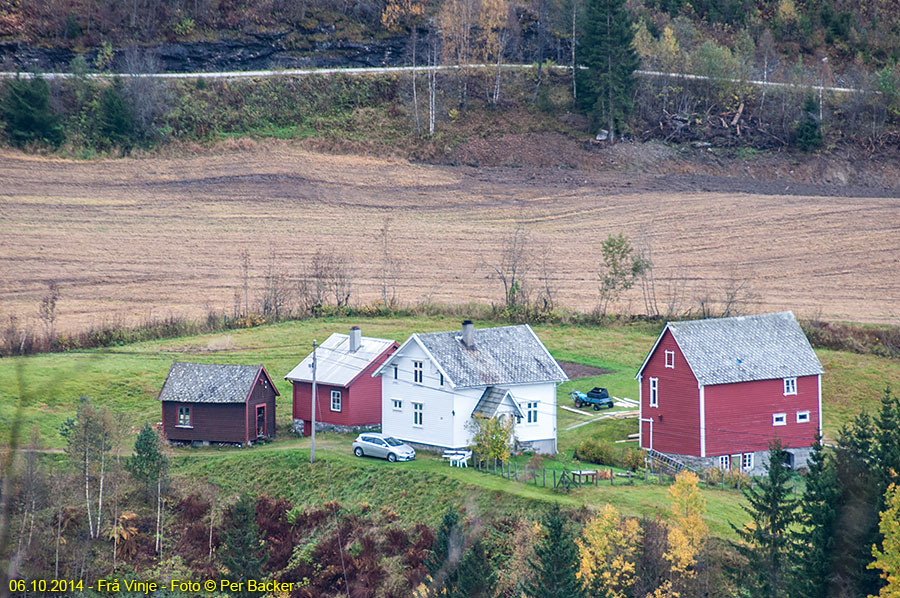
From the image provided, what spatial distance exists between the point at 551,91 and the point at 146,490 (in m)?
64.7

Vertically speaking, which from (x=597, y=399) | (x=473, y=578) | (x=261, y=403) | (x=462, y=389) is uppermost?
(x=462, y=389)

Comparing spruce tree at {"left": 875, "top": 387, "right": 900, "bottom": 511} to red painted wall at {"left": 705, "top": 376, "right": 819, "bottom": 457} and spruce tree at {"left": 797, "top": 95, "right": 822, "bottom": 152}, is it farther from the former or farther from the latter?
spruce tree at {"left": 797, "top": 95, "right": 822, "bottom": 152}

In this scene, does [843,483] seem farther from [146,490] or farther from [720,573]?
[146,490]

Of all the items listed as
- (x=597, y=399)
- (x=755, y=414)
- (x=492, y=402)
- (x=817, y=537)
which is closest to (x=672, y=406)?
(x=755, y=414)

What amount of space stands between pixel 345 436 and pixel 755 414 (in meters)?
17.9

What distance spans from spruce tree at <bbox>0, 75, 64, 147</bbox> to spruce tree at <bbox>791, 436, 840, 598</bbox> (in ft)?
227

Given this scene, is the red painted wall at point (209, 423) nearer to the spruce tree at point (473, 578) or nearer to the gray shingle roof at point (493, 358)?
the gray shingle roof at point (493, 358)

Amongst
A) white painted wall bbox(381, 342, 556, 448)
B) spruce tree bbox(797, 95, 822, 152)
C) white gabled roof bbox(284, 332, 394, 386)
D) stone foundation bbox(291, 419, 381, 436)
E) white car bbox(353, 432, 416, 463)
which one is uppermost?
spruce tree bbox(797, 95, 822, 152)

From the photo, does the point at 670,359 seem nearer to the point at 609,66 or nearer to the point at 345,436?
the point at 345,436

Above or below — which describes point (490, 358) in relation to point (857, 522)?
above

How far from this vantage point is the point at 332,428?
48688mm

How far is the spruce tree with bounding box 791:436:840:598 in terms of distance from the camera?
29562mm

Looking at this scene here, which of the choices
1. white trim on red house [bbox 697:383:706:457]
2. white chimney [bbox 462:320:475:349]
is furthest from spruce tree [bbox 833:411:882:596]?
white chimney [bbox 462:320:475:349]

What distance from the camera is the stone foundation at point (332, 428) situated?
159 ft
